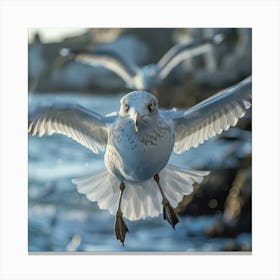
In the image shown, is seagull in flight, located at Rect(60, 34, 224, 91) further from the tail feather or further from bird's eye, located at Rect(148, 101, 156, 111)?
bird's eye, located at Rect(148, 101, 156, 111)

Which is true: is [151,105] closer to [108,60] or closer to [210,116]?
[210,116]

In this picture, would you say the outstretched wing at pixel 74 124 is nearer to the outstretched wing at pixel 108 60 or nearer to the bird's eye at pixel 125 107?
the bird's eye at pixel 125 107

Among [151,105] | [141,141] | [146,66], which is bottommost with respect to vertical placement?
[141,141]

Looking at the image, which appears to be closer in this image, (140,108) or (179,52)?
(140,108)

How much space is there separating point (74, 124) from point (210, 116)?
47 cm

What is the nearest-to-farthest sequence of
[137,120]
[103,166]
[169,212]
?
[137,120] < [169,212] < [103,166]

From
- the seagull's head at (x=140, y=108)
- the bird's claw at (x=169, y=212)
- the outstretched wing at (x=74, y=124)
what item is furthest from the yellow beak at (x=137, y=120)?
the bird's claw at (x=169, y=212)

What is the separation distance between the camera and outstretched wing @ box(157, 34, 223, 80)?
2.51 m

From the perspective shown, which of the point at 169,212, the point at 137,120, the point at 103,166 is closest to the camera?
the point at 137,120

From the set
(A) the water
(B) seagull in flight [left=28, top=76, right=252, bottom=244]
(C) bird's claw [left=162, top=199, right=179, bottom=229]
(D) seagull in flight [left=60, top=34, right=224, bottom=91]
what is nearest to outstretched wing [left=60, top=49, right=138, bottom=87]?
(D) seagull in flight [left=60, top=34, right=224, bottom=91]

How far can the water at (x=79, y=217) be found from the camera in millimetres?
2473

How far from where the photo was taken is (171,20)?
246 cm

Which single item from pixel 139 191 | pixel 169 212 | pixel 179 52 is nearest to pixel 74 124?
pixel 139 191

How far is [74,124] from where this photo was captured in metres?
2.18
